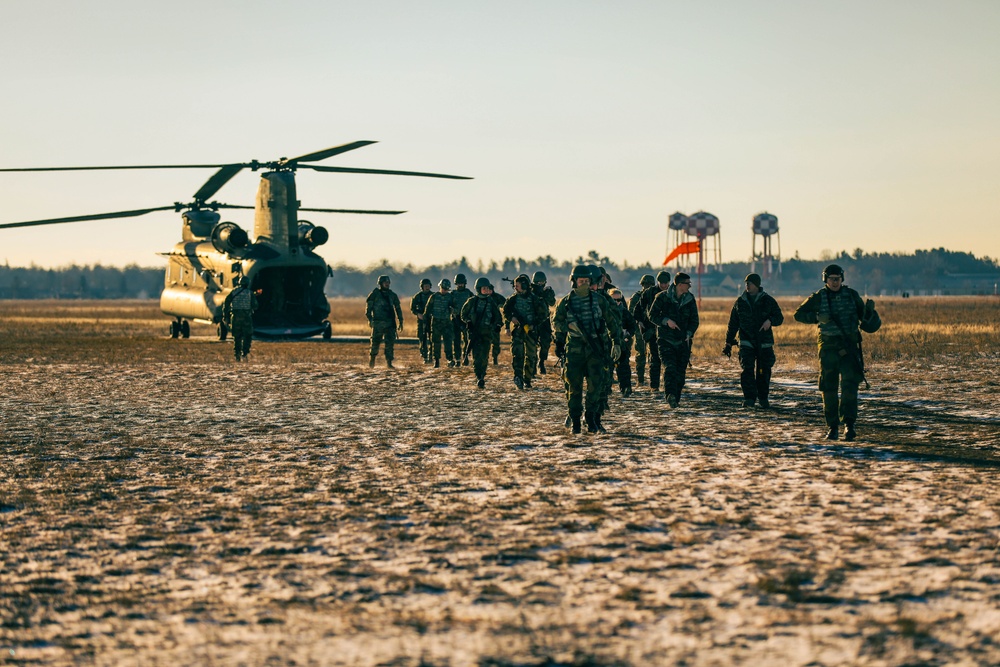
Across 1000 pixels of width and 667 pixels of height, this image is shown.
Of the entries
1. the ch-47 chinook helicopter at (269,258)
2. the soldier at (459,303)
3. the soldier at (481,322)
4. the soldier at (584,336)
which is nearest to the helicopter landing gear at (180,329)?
the ch-47 chinook helicopter at (269,258)

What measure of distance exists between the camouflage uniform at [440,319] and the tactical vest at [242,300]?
4567mm

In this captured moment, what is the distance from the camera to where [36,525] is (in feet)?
24.1

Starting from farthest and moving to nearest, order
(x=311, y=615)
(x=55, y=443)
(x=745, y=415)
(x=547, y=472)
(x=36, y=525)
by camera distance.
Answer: (x=745, y=415), (x=55, y=443), (x=547, y=472), (x=36, y=525), (x=311, y=615)

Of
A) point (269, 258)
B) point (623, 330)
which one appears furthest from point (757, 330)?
point (269, 258)

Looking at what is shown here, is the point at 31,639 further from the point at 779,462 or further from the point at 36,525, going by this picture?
the point at 779,462

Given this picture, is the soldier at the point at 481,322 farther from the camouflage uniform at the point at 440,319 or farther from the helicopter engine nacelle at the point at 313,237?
the helicopter engine nacelle at the point at 313,237

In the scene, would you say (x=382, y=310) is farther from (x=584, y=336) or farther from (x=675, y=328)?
(x=584, y=336)

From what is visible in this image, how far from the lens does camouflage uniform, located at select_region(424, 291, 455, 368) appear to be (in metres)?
21.9

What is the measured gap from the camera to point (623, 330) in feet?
53.1

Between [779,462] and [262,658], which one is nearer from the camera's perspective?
[262,658]

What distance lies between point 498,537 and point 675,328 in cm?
818

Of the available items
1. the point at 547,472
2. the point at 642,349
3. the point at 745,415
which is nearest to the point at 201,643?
the point at 547,472

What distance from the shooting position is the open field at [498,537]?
4730 mm

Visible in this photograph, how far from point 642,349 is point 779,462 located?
824 centimetres
